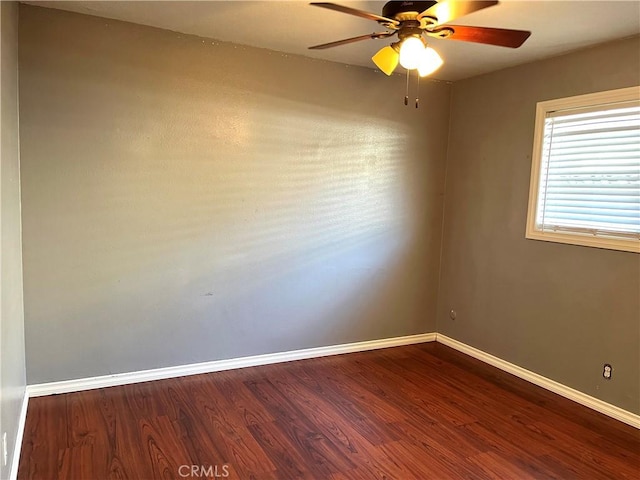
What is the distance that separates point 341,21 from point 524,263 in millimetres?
2257

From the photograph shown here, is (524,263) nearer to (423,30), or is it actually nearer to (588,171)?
(588,171)

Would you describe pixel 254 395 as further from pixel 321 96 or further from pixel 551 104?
pixel 551 104

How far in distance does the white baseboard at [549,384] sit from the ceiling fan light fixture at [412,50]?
2563mm

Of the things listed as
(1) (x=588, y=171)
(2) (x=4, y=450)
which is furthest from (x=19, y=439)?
(1) (x=588, y=171)

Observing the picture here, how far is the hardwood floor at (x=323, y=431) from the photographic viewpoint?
2.37 meters

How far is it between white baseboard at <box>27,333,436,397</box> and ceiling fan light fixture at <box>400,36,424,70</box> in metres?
2.47

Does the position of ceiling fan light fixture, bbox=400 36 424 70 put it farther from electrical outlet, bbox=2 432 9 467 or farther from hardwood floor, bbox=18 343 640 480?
electrical outlet, bbox=2 432 9 467

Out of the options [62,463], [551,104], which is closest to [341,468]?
[62,463]

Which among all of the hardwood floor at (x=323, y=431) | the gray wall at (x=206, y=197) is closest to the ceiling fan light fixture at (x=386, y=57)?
the gray wall at (x=206, y=197)

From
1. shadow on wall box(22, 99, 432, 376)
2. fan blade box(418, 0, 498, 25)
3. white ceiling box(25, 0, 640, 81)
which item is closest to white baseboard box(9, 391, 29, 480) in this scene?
shadow on wall box(22, 99, 432, 376)

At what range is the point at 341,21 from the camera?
9.02 feet

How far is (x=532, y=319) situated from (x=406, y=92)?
2.13 m

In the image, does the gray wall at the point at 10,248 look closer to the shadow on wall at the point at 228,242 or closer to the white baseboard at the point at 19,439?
the white baseboard at the point at 19,439

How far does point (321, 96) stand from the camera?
367cm
